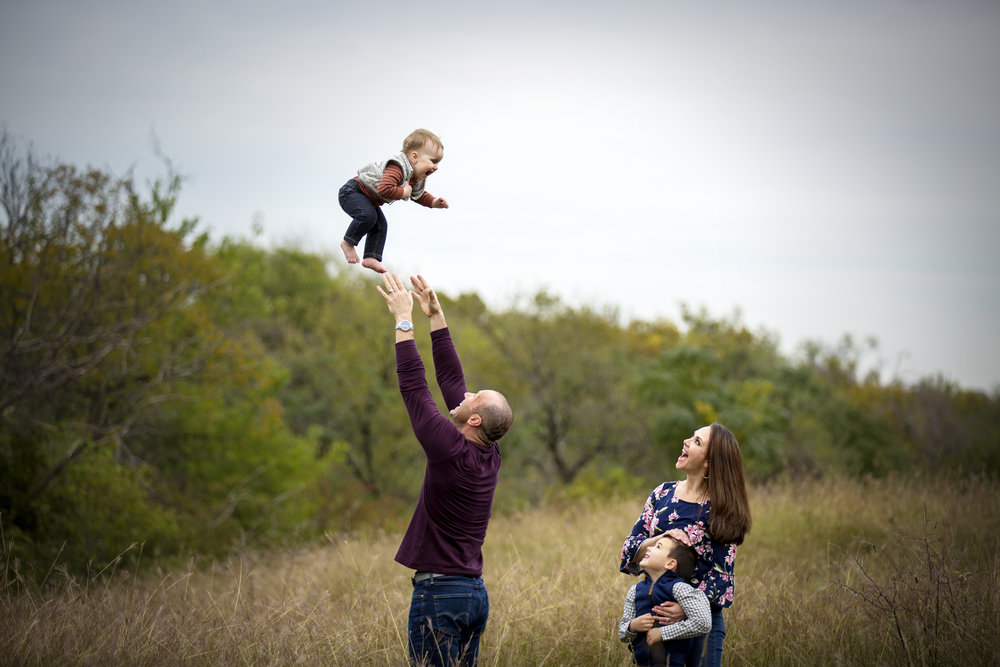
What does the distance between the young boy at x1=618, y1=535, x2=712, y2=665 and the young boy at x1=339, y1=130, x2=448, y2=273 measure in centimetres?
212

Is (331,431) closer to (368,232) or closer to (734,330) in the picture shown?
(734,330)

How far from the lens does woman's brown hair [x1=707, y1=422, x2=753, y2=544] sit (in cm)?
363

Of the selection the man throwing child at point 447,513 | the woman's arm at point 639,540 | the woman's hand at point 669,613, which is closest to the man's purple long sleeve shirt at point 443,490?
the man throwing child at point 447,513

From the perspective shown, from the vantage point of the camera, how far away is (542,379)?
87.2ft

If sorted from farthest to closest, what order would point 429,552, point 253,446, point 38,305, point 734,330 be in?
point 734,330, point 253,446, point 38,305, point 429,552

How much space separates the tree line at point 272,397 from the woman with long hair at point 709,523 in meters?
6.77

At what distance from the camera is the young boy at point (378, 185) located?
4090 millimetres

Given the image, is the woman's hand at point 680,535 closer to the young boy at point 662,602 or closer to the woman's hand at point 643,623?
the young boy at point 662,602

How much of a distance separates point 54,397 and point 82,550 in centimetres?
460

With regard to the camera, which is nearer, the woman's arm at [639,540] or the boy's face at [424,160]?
the woman's arm at [639,540]

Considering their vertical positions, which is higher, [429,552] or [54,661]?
[429,552]

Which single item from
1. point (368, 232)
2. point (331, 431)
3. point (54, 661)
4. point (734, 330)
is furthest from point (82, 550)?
point (734, 330)

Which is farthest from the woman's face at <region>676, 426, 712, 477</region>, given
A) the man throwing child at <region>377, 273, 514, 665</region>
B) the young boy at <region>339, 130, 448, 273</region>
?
the young boy at <region>339, 130, 448, 273</region>

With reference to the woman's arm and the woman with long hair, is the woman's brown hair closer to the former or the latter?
the woman with long hair
